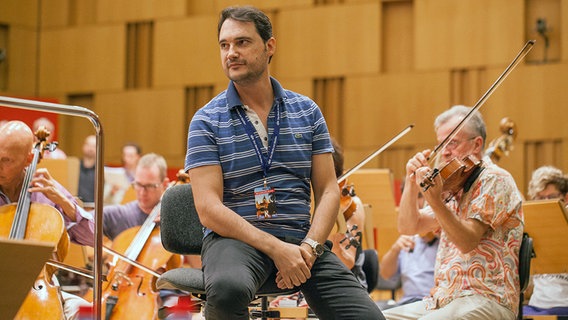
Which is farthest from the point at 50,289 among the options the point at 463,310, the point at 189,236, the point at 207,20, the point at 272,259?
the point at 207,20

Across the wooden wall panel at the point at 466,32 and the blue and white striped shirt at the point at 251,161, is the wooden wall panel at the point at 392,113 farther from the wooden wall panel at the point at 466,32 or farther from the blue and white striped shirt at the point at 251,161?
the blue and white striped shirt at the point at 251,161

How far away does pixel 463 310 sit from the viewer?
10.1 ft

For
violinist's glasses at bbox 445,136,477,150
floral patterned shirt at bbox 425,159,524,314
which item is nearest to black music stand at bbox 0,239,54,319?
floral patterned shirt at bbox 425,159,524,314

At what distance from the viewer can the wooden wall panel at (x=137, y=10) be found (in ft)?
30.9

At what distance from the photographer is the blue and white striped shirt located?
2576 millimetres

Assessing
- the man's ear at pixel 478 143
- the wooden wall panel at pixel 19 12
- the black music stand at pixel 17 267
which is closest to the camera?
the black music stand at pixel 17 267

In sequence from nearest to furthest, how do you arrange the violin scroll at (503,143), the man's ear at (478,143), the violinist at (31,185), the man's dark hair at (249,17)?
1. the man's dark hair at (249,17)
2. the man's ear at (478,143)
3. the violinist at (31,185)
4. the violin scroll at (503,143)

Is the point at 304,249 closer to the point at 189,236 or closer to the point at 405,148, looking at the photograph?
the point at 189,236

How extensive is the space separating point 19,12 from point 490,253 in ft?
25.9

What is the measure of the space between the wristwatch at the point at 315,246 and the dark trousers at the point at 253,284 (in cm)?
4

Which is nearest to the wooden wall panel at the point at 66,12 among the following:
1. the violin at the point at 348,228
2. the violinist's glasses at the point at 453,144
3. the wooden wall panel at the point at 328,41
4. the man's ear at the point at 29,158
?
the wooden wall panel at the point at 328,41

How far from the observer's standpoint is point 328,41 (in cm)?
872

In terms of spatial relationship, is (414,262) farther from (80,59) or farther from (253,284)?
(80,59)

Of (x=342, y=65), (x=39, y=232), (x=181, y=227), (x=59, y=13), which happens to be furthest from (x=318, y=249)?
(x=59, y=13)
